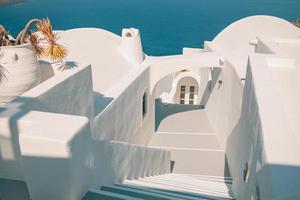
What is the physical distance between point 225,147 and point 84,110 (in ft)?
23.2

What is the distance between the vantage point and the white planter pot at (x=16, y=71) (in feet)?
16.2

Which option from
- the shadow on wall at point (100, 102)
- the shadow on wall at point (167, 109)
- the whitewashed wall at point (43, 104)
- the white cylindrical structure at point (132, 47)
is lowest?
the shadow on wall at point (167, 109)

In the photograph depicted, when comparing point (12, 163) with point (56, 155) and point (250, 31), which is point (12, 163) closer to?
point (56, 155)

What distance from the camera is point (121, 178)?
19.2ft

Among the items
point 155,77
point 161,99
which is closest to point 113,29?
point 161,99

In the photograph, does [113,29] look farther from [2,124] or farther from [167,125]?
[2,124]

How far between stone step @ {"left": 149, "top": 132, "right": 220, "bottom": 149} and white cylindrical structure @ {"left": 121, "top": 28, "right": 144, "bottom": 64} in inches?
132

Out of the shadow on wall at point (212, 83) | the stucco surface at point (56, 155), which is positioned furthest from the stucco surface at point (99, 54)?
the stucco surface at point (56, 155)

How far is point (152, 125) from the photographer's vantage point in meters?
12.6

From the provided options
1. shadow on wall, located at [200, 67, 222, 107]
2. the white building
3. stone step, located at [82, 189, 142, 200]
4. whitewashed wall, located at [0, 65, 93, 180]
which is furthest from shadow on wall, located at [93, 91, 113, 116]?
shadow on wall, located at [200, 67, 222, 107]

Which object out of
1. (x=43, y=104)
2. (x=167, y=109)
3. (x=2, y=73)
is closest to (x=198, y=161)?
(x=167, y=109)

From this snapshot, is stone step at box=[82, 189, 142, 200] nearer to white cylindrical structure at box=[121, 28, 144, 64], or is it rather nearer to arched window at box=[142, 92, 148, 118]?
arched window at box=[142, 92, 148, 118]

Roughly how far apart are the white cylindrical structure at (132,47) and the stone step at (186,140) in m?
3.36

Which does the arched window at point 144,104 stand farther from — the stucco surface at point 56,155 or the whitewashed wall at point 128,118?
the stucco surface at point 56,155
